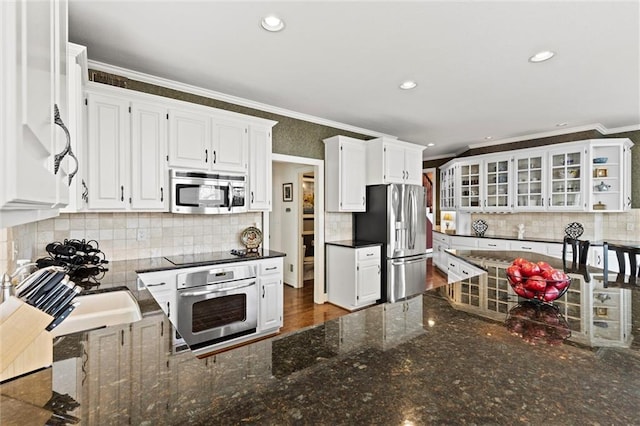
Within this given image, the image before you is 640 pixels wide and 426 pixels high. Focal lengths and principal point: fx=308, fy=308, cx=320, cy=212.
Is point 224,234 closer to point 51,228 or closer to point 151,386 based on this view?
point 51,228

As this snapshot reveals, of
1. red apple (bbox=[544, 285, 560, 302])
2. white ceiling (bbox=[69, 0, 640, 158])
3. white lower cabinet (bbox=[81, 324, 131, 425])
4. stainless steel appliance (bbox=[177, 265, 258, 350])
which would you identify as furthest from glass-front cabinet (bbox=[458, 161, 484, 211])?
white lower cabinet (bbox=[81, 324, 131, 425])

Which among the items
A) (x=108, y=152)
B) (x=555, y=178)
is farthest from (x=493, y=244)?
(x=108, y=152)

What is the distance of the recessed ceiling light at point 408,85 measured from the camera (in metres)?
3.17

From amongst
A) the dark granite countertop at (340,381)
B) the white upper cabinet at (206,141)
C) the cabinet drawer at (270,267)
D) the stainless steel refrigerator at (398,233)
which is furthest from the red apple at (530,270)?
the stainless steel refrigerator at (398,233)

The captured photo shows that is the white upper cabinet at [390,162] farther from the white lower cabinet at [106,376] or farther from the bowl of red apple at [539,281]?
the white lower cabinet at [106,376]

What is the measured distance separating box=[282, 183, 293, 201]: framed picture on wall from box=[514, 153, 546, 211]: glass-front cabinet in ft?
13.0

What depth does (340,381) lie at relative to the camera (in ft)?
2.49

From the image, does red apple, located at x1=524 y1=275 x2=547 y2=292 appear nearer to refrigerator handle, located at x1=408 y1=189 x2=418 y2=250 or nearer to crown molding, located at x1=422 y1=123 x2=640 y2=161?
refrigerator handle, located at x1=408 y1=189 x2=418 y2=250

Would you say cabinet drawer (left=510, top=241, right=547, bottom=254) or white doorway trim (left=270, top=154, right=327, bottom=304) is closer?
white doorway trim (left=270, top=154, right=327, bottom=304)

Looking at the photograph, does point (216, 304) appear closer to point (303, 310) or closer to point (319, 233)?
point (303, 310)

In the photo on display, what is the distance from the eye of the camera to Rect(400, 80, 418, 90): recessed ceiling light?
3.17 metres

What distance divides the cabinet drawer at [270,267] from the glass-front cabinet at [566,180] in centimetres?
457

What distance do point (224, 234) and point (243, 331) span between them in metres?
1.09

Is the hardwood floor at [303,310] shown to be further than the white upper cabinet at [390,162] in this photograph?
No
